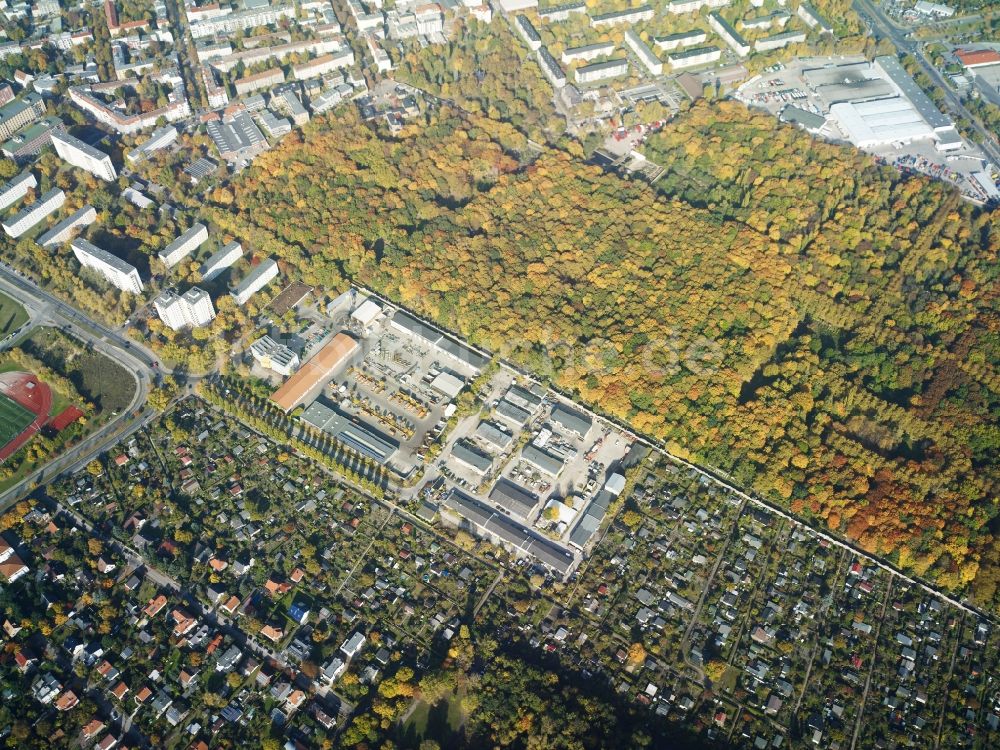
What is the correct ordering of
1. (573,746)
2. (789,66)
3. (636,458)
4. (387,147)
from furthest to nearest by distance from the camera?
(789,66) → (387,147) → (636,458) → (573,746)

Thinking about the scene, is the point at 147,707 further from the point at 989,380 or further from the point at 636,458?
the point at 989,380

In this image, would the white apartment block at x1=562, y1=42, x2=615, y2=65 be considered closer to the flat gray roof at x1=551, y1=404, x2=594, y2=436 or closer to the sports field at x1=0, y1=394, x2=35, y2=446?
the flat gray roof at x1=551, y1=404, x2=594, y2=436

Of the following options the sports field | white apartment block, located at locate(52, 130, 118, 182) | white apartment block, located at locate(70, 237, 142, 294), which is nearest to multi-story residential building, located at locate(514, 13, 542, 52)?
white apartment block, located at locate(52, 130, 118, 182)

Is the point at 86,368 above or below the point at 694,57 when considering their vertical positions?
below

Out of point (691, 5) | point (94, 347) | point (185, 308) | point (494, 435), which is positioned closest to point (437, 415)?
point (494, 435)

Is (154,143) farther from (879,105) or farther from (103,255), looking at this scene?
(879,105)

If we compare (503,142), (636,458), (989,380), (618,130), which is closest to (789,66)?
(618,130)

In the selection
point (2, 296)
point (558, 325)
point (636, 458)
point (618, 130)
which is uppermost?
point (618, 130)

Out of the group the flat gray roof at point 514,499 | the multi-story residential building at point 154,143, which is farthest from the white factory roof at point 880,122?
the multi-story residential building at point 154,143
